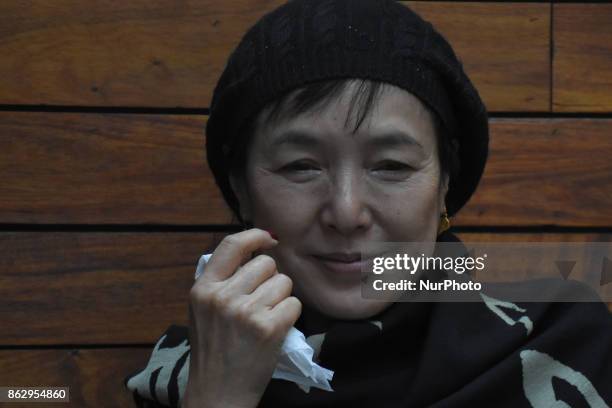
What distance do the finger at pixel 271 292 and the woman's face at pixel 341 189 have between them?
0.37ft

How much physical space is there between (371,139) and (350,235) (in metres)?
0.20

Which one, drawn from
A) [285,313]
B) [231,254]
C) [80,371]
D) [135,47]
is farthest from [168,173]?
[285,313]

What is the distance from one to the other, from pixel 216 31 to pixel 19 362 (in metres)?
1.06

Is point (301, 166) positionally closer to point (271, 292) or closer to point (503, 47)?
point (271, 292)

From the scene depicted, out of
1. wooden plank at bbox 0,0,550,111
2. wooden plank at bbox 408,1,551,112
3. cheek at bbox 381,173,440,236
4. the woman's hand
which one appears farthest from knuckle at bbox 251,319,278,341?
wooden plank at bbox 408,1,551,112

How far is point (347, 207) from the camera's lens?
146 centimetres

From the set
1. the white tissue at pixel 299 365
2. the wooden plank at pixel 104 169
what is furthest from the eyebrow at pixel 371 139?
the wooden plank at pixel 104 169

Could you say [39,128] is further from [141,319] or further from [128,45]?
[141,319]

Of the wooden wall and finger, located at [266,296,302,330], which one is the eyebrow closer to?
finger, located at [266,296,302,330]

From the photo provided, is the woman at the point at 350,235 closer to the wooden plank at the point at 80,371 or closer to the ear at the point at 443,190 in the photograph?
the ear at the point at 443,190

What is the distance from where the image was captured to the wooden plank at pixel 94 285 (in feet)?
6.73

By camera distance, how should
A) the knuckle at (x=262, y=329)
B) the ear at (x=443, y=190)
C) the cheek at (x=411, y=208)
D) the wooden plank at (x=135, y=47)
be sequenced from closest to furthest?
the knuckle at (x=262, y=329), the cheek at (x=411, y=208), the ear at (x=443, y=190), the wooden plank at (x=135, y=47)

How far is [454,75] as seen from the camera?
5.26ft

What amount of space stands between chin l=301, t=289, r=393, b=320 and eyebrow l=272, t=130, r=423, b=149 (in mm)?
306
